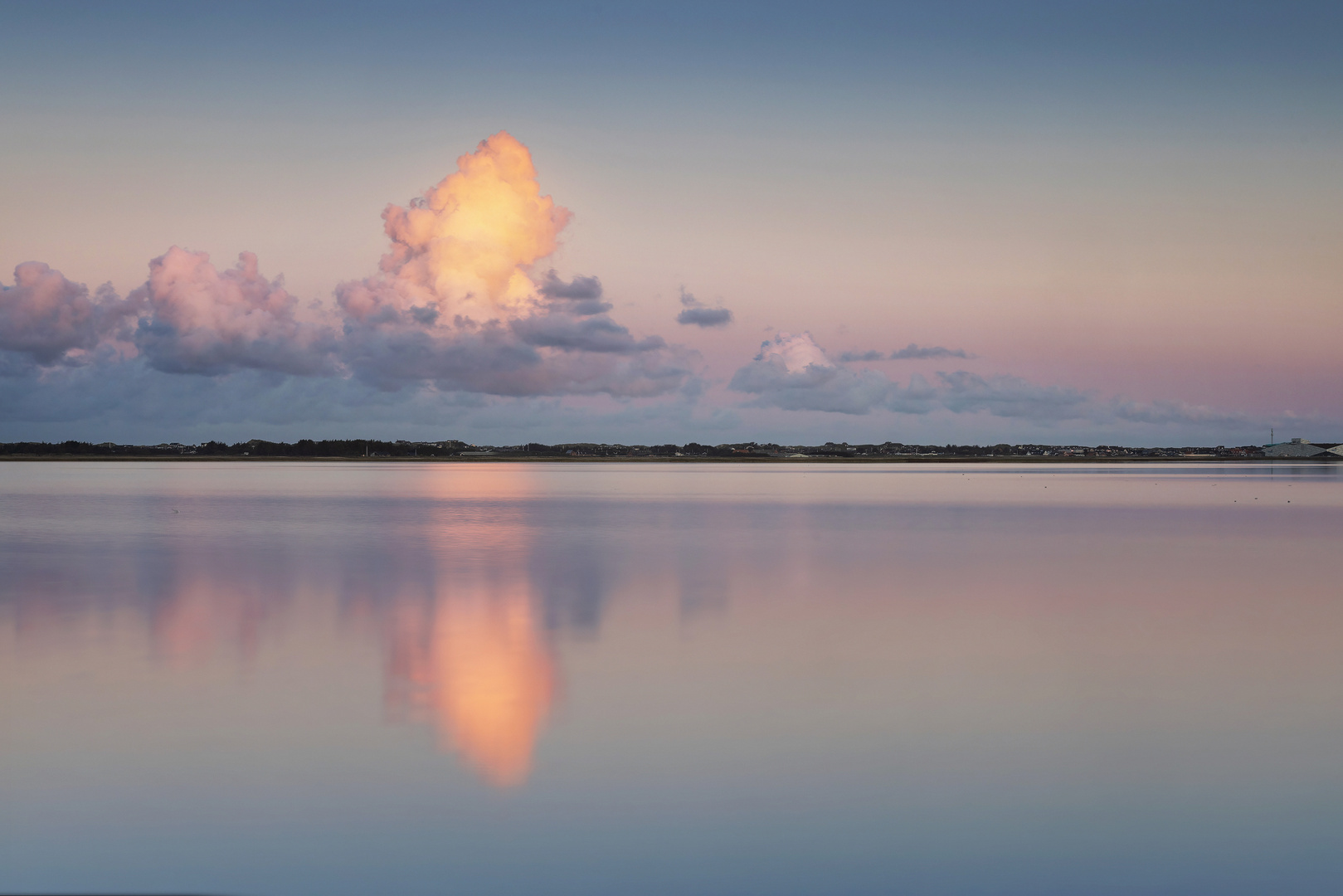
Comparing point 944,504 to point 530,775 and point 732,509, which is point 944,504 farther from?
point 530,775

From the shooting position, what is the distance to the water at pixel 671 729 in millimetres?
7195

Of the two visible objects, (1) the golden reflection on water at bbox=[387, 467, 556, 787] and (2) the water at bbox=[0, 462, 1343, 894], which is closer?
(2) the water at bbox=[0, 462, 1343, 894]

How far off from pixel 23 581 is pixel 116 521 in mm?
22152

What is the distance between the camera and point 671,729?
1046 centimetres

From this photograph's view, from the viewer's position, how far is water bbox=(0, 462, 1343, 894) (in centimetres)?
720

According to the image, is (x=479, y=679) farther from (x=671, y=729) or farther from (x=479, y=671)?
(x=671, y=729)

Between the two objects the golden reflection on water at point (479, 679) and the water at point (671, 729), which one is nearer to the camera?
the water at point (671, 729)

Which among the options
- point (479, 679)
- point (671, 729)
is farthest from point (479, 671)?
point (671, 729)

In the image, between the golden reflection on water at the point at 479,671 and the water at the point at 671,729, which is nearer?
the water at the point at 671,729

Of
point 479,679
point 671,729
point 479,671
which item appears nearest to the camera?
point 671,729

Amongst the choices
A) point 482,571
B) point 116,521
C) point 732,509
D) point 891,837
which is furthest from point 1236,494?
point 891,837

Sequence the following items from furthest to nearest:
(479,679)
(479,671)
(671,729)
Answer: (479,671) → (479,679) → (671,729)

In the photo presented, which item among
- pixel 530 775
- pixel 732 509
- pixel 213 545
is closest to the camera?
pixel 530 775

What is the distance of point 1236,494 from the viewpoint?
68125mm
